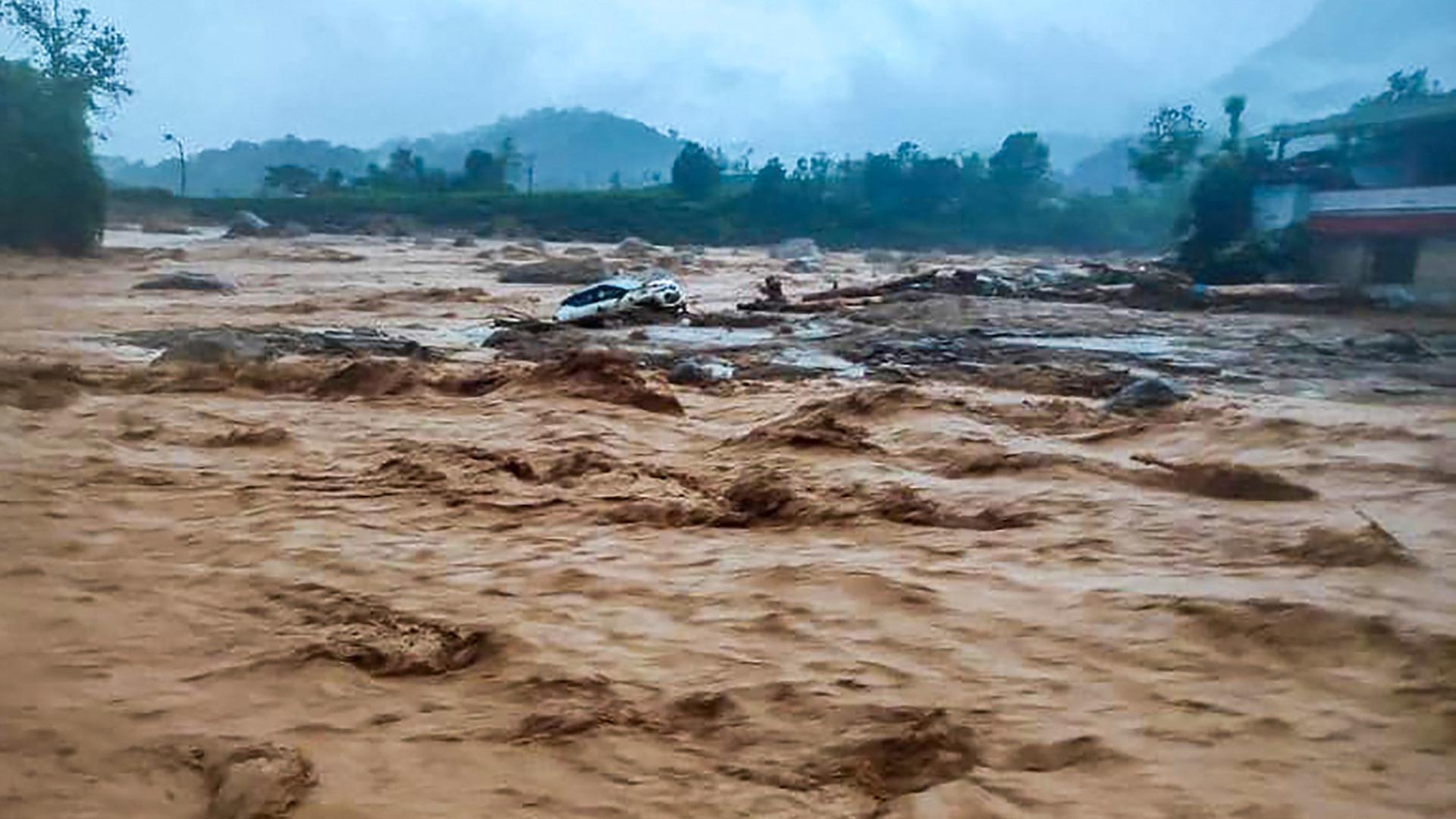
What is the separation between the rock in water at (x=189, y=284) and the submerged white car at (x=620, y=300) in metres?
7.74

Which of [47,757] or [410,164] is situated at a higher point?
[410,164]

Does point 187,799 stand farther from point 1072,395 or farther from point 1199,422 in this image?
point 1072,395

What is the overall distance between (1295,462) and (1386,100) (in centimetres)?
3128

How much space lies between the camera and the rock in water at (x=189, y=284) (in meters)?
21.8

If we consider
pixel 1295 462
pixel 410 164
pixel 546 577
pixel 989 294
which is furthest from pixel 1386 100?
pixel 410 164

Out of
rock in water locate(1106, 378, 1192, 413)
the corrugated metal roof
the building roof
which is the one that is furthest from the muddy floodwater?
the building roof

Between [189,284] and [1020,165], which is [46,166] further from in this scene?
Answer: [1020,165]

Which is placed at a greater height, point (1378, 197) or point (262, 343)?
point (1378, 197)

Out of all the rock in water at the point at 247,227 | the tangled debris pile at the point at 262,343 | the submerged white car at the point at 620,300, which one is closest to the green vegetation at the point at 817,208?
the rock in water at the point at 247,227

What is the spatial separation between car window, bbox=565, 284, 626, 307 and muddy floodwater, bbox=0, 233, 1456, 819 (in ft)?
20.5

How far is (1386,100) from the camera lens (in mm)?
33812

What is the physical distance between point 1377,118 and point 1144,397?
19.7m

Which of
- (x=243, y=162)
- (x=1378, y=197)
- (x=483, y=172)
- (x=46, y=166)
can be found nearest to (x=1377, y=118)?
(x=1378, y=197)

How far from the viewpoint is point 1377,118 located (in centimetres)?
2583
